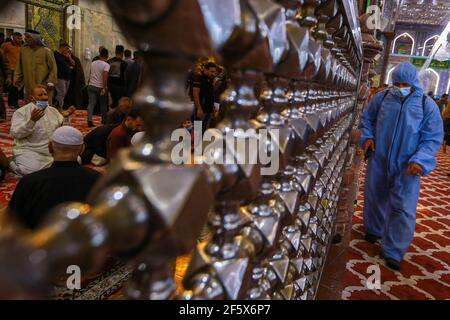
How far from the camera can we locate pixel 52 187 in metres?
2.04

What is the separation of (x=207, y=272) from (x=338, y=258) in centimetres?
147

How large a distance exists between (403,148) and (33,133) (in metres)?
3.43

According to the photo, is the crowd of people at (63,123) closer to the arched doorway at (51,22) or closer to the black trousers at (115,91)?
the black trousers at (115,91)

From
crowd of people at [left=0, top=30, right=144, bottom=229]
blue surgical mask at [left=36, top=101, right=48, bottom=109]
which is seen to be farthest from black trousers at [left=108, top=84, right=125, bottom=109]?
blue surgical mask at [left=36, top=101, right=48, bottom=109]

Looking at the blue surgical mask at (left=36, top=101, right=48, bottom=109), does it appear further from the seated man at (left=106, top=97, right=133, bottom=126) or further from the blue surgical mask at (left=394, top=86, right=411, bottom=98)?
the blue surgical mask at (left=394, top=86, right=411, bottom=98)

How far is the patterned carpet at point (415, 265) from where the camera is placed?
2.66 m

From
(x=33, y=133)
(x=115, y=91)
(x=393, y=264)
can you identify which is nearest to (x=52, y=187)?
(x=33, y=133)

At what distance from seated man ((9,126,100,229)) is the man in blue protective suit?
230cm

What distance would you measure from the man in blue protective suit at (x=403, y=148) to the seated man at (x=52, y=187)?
2.30m

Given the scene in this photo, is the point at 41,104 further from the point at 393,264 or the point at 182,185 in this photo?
the point at 182,185

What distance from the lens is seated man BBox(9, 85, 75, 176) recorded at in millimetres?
3844

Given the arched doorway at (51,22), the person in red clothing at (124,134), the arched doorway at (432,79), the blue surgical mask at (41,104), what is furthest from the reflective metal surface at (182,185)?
the arched doorway at (432,79)
